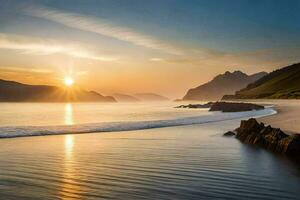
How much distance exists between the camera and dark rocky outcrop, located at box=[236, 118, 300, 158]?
967 inches

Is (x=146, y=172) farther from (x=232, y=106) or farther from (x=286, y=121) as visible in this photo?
(x=232, y=106)

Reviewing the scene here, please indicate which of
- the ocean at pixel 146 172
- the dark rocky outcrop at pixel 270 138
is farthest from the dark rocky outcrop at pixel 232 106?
Result: the ocean at pixel 146 172

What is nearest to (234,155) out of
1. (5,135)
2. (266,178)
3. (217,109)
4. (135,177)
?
(266,178)

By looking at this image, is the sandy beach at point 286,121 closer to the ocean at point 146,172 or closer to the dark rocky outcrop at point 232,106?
the ocean at point 146,172

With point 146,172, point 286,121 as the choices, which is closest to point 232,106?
point 286,121

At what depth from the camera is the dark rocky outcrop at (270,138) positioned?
24.6 meters

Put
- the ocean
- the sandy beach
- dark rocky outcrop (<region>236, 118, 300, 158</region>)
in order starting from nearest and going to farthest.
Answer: the ocean → dark rocky outcrop (<region>236, 118, 300, 158</region>) → the sandy beach

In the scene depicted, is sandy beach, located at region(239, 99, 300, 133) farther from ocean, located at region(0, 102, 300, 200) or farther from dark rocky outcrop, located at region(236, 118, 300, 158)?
ocean, located at region(0, 102, 300, 200)

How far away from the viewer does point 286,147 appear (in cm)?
2492

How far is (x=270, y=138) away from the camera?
93.2 ft

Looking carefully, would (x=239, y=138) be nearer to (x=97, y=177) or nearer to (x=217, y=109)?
(x=97, y=177)

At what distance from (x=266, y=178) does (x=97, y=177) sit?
765 cm

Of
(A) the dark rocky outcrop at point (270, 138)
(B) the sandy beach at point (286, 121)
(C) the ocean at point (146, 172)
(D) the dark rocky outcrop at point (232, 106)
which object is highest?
(D) the dark rocky outcrop at point (232, 106)

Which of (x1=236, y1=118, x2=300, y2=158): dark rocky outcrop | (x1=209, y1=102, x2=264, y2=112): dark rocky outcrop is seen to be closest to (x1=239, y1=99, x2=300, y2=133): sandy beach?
(x1=236, y1=118, x2=300, y2=158): dark rocky outcrop
